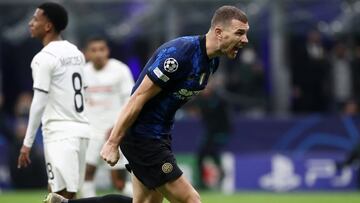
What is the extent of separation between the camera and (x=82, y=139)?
1105 cm

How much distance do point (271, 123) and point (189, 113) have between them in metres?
2.03

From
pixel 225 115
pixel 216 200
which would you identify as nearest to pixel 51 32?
pixel 216 200

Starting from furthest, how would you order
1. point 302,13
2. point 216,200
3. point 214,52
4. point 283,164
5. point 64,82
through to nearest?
point 302,13
point 283,164
point 216,200
point 64,82
point 214,52

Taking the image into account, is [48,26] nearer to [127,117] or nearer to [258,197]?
[127,117]

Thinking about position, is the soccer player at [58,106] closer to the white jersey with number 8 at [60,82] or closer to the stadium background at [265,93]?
the white jersey with number 8 at [60,82]

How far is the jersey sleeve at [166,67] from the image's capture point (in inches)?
353

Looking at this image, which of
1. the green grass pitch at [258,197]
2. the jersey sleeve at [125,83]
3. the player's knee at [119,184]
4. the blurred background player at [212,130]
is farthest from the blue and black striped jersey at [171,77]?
the blurred background player at [212,130]

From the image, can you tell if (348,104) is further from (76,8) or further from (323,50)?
(76,8)

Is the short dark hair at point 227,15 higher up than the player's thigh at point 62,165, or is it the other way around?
the short dark hair at point 227,15

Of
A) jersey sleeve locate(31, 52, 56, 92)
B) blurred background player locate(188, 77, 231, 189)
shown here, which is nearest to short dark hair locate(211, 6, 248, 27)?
jersey sleeve locate(31, 52, 56, 92)

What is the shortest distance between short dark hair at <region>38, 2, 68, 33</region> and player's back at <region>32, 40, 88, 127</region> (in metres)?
0.18

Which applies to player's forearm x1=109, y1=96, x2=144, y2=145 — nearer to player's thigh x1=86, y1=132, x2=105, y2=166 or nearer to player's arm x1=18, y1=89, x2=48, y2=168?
player's arm x1=18, y1=89, x2=48, y2=168

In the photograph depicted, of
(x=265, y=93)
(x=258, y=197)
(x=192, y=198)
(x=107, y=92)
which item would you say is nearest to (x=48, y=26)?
(x=192, y=198)

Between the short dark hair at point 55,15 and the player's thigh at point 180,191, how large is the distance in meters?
2.64
